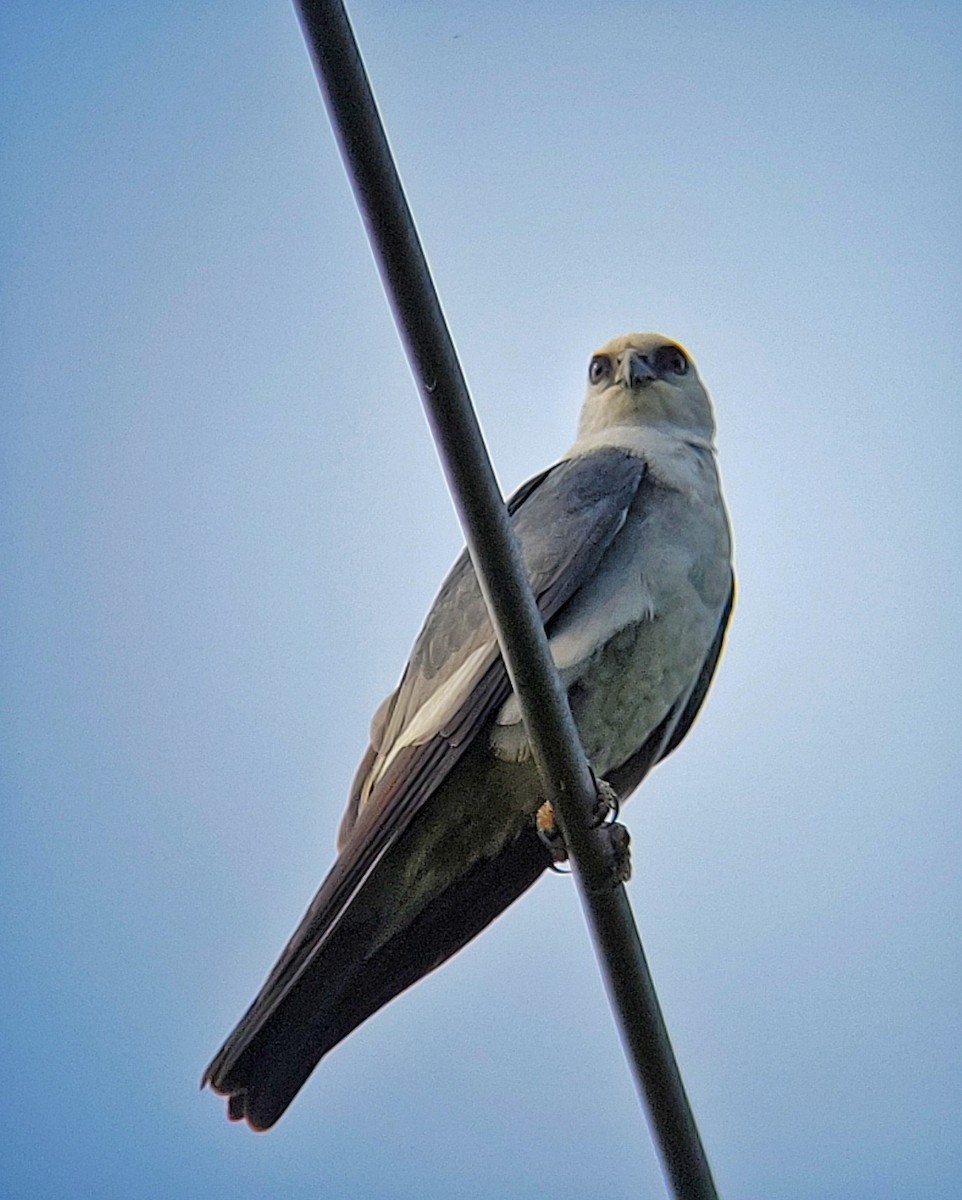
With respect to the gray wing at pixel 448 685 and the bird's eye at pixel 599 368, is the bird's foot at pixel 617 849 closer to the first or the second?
the gray wing at pixel 448 685

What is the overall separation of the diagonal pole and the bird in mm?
803

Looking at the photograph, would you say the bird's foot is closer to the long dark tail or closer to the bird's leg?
the bird's leg

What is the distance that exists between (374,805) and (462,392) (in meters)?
1.50

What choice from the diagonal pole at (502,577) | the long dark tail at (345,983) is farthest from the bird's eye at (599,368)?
the diagonal pole at (502,577)

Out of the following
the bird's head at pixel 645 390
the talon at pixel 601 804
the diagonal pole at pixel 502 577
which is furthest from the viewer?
the bird's head at pixel 645 390

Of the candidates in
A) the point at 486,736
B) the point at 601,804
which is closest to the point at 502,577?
the point at 601,804

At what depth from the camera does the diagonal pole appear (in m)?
2.16

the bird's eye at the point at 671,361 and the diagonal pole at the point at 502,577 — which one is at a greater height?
the bird's eye at the point at 671,361

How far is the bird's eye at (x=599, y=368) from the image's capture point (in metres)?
5.67

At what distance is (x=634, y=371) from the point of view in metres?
5.46

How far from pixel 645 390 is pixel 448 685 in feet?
6.31

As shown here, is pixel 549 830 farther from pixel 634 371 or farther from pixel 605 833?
pixel 634 371

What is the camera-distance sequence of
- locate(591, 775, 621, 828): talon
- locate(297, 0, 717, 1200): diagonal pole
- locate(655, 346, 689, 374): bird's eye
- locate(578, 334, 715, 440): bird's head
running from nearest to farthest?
1. locate(297, 0, 717, 1200): diagonal pole
2. locate(591, 775, 621, 828): talon
3. locate(578, 334, 715, 440): bird's head
4. locate(655, 346, 689, 374): bird's eye

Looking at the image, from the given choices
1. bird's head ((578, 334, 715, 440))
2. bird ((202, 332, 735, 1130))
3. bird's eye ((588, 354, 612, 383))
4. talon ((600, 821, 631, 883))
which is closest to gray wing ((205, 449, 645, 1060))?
bird ((202, 332, 735, 1130))
